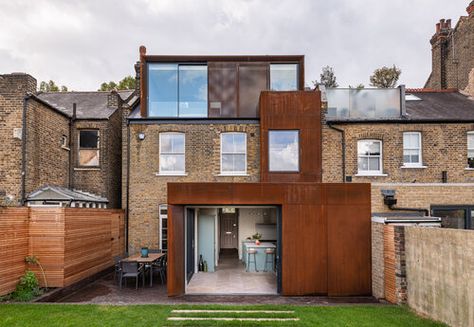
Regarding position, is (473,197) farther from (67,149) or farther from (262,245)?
(67,149)

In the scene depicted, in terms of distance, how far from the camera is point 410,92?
18.8 m

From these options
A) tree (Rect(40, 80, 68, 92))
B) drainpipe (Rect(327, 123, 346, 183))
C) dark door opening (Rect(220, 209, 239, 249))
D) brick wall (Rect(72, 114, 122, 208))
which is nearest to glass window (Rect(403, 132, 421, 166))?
drainpipe (Rect(327, 123, 346, 183))

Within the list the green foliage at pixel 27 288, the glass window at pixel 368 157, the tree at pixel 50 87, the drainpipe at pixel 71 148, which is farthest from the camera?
the tree at pixel 50 87

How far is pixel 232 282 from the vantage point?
38.4 ft

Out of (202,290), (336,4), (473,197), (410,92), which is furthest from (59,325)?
(410,92)

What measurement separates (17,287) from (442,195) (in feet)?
50.6

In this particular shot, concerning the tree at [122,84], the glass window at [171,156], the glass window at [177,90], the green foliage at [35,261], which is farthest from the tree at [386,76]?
the green foliage at [35,261]

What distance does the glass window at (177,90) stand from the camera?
15789 mm

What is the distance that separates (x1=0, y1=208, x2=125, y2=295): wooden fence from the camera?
30.9 feet

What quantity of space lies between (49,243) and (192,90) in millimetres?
8685

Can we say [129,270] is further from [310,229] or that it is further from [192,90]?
[192,90]

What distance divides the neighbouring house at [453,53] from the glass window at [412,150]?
6714 millimetres

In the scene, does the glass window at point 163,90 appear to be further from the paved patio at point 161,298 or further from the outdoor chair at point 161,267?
the paved patio at point 161,298

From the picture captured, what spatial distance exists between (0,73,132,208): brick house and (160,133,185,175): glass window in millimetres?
2835
